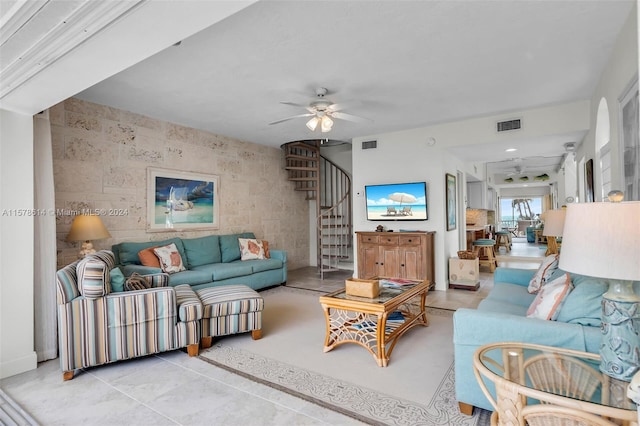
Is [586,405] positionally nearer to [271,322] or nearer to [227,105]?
[271,322]

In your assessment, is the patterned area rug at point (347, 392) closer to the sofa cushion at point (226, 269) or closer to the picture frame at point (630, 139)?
the sofa cushion at point (226, 269)

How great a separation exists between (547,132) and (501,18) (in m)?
2.67

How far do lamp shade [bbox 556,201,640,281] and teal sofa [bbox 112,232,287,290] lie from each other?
13.2 ft

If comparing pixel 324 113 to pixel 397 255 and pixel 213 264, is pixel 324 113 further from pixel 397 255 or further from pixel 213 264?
pixel 213 264

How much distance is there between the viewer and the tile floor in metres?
2.00

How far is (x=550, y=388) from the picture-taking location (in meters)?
1.31

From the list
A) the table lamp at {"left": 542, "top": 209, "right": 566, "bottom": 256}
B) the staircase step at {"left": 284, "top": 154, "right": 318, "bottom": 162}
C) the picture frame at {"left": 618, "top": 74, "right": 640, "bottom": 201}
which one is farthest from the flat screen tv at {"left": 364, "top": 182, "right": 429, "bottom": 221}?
the picture frame at {"left": 618, "top": 74, "right": 640, "bottom": 201}

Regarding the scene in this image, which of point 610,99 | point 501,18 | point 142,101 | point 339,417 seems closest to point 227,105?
point 142,101

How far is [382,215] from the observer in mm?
5734

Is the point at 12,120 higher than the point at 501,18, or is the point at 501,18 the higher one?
the point at 501,18

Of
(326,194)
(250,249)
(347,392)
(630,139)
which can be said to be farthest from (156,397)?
(326,194)

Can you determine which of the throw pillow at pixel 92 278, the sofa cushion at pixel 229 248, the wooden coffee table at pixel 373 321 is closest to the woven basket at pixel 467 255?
the wooden coffee table at pixel 373 321

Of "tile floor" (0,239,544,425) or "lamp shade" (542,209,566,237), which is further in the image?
"lamp shade" (542,209,566,237)

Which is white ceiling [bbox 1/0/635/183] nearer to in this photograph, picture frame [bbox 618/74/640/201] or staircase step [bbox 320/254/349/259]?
picture frame [bbox 618/74/640/201]
